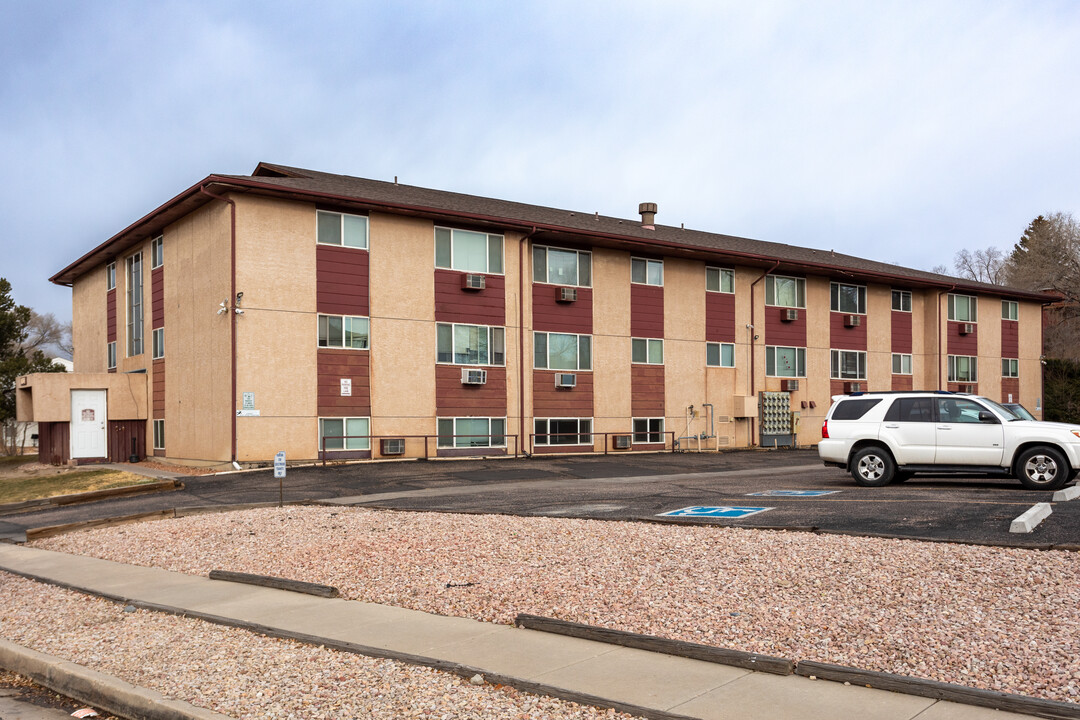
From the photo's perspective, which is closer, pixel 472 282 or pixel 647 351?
pixel 472 282

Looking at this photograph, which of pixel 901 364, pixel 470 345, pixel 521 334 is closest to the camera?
pixel 470 345

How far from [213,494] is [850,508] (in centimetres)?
1363

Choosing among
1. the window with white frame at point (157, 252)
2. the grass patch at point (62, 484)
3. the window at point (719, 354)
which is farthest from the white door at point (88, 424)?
the window at point (719, 354)

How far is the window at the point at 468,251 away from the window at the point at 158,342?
10.1 metres

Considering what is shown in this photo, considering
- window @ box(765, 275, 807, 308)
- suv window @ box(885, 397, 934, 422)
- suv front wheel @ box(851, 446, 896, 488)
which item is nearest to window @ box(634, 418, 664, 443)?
window @ box(765, 275, 807, 308)

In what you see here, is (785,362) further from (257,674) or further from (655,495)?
(257,674)

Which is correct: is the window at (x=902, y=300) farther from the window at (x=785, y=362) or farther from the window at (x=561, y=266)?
the window at (x=561, y=266)

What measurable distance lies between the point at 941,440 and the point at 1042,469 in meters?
1.68

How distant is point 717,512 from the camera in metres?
13.1

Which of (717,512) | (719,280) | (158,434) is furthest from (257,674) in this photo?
(719,280)

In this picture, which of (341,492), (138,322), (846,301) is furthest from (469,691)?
(846,301)

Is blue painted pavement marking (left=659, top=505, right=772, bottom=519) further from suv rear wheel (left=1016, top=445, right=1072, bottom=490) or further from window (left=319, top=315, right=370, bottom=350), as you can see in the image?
window (left=319, top=315, right=370, bottom=350)

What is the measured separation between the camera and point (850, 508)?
42.1ft

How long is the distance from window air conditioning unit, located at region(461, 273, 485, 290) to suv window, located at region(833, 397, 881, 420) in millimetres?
14435
